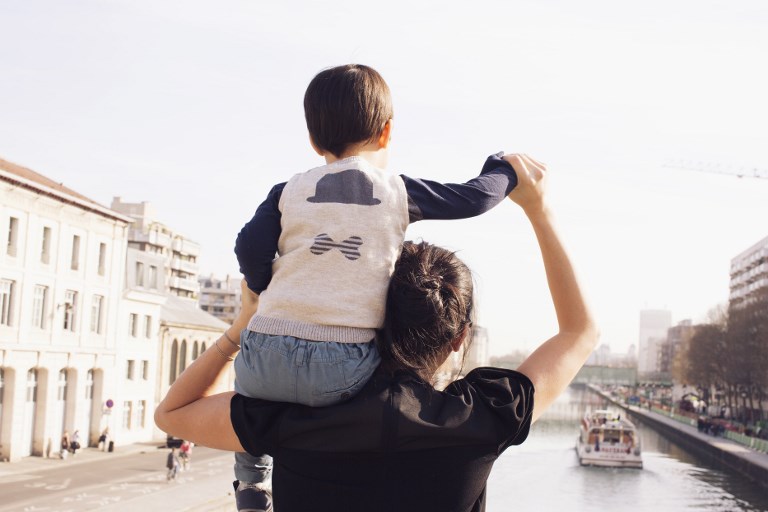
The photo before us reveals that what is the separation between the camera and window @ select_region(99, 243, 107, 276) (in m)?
43.6

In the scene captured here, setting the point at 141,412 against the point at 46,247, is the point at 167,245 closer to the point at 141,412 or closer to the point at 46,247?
the point at 141,412

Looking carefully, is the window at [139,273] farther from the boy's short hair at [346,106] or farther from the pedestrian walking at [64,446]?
the boy's short hair at [346,106]

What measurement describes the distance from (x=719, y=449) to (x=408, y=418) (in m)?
58.4

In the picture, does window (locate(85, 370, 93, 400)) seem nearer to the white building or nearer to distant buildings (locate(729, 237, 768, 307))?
the white building

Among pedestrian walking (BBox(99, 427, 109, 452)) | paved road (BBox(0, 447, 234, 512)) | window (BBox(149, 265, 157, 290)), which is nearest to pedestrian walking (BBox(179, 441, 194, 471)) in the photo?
paved road (BBox(0, 447, 234, 512))

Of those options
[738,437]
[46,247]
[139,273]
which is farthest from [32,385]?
[738,437]

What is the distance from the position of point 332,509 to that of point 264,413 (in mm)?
240

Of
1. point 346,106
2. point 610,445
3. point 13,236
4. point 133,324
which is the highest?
point 13,236

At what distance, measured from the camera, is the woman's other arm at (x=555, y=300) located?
85.3 inches

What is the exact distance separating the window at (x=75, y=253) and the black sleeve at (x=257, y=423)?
1616 inches

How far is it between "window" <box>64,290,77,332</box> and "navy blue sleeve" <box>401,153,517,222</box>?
133 feet

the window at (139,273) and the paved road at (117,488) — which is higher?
the window at (139,273)

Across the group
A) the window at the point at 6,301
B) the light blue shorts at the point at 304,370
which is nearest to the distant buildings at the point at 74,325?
the window at the point at 6,301

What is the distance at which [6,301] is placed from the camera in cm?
3612
